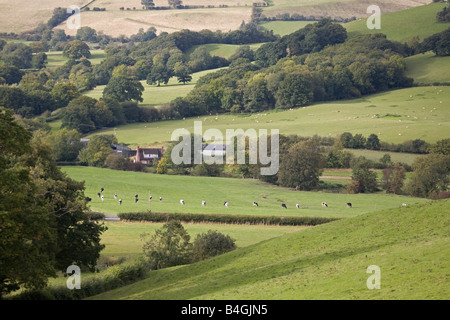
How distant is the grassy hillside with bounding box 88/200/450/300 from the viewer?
22703 millimetres

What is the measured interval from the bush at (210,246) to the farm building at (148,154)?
58.2 meters

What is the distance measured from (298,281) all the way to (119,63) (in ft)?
548

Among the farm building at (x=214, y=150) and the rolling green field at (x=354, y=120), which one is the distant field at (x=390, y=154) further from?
the farm building at (x=214, y=150)

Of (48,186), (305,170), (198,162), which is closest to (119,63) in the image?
(198,162)

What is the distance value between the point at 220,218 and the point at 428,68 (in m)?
109

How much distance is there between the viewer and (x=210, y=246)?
41062 mm

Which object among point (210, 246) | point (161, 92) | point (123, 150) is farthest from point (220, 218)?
point (161, 92)

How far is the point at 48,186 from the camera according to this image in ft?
116

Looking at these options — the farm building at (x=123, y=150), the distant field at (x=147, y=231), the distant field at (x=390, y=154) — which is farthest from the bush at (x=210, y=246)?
the farm building at (x=123, y=150)

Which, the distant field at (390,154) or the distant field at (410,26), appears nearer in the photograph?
the distant field at (390,154)

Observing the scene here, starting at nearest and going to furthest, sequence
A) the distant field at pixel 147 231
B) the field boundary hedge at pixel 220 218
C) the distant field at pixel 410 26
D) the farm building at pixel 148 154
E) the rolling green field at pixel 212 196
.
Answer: the distant field at pixel 147 231
the field boundary hedge at pixel 220 218
the rolling green field at pixel 212 196
the farm building at pixel 148 154
the distant field at pixel 410 26

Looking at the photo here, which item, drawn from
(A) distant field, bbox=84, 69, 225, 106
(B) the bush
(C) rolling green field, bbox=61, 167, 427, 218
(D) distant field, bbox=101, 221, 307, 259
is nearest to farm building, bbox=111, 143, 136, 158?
(C) rolling green field, bbox=61, 167, 427, 218

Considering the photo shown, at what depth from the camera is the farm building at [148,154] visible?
9947 centimetres

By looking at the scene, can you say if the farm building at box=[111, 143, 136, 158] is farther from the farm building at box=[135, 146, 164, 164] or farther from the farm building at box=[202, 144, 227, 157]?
the farm building at box=[202, 144, 227, 157]
